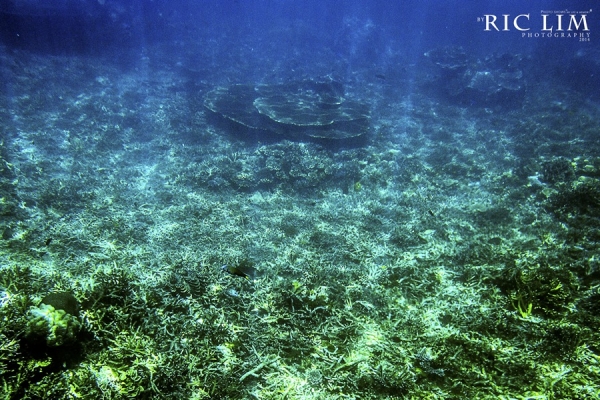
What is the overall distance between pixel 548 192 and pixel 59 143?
15422 millimetres

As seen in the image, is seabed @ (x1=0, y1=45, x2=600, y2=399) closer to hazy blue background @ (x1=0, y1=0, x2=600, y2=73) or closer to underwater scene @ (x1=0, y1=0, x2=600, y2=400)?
underwater scene @ (x1=0, y1=0, x2=600, y2=400)

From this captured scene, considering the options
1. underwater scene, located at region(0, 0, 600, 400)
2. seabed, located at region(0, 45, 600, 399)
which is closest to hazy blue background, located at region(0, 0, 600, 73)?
underwater scene, located at region(0, 0, 600, 400)

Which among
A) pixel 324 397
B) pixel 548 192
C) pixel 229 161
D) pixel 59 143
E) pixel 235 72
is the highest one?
pixel 235 72

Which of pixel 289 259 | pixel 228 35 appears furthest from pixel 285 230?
pixel 228 35

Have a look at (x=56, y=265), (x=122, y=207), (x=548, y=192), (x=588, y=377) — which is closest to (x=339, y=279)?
(x=588, y=377)

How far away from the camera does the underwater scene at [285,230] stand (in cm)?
307

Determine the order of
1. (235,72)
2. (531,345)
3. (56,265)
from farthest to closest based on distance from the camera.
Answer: (235,72)
(56,265)
(531,345)

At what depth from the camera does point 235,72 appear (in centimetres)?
1881

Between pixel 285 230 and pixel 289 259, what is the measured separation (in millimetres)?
1292

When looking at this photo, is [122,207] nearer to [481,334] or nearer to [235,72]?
[481,334]

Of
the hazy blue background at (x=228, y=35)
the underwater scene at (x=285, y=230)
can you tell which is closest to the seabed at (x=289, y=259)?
the underwater scene at (x=285, y=230)

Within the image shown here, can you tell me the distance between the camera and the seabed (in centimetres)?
302

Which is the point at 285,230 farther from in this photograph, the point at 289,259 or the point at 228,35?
the point at 228,35

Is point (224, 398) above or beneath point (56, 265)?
beneath
